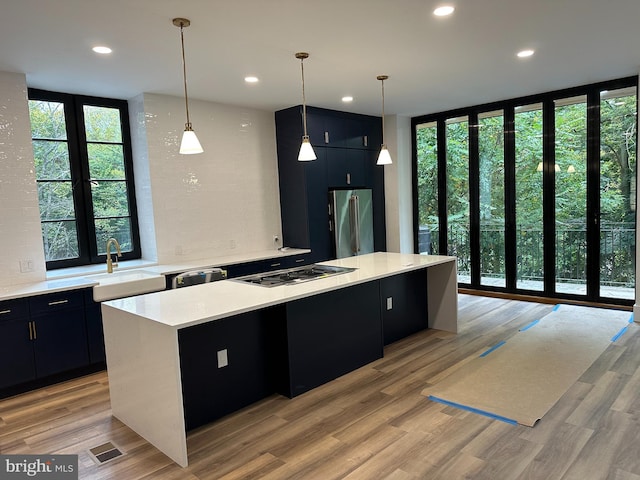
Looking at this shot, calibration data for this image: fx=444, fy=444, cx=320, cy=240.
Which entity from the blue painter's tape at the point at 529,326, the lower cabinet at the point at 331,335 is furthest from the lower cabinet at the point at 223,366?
the blue painter's tape at the point at 529,326

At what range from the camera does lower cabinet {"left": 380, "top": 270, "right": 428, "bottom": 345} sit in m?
4.37

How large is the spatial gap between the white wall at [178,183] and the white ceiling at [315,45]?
301mm

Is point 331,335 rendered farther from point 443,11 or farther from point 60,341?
point 443,11

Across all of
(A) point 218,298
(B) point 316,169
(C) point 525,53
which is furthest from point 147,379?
(C) point 525,53

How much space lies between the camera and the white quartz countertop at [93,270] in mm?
3693

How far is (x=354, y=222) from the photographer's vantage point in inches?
249

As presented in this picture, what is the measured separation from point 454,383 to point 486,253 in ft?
11.2

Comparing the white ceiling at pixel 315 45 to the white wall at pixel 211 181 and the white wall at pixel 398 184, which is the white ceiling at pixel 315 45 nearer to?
the white wall at pixel 211 181

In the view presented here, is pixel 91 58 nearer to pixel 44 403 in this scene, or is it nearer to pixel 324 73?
pixel 324 73

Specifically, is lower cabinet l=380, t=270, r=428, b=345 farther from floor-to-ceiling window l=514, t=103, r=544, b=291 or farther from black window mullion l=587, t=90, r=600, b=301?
black window mullion l=587, t=90, r=600, b=301

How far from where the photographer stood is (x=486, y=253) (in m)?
6.40

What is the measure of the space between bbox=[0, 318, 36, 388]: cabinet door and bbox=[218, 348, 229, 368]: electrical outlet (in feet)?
5.87

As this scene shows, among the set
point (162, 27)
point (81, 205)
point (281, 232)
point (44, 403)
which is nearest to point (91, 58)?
point (162, 27)

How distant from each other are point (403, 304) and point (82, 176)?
3637mm
